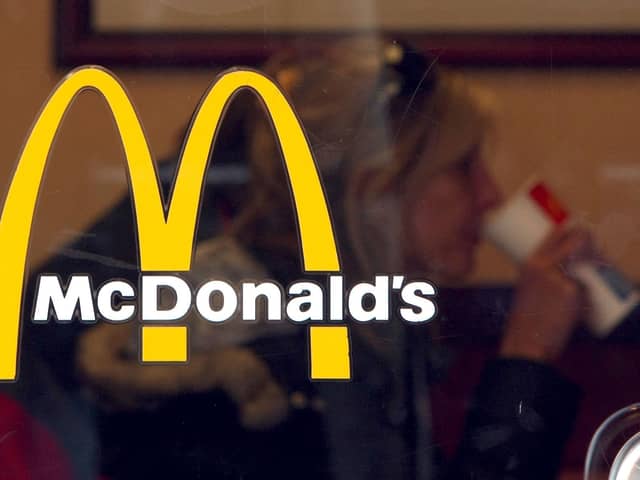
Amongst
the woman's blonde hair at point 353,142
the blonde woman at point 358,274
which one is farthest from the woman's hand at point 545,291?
the woman's blonde hair at point 353,142

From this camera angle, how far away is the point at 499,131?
1.54m

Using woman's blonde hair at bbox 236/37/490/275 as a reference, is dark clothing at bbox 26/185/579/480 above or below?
below

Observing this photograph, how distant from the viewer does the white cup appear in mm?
1552

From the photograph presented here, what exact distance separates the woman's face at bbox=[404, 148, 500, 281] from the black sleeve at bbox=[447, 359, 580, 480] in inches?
5.7

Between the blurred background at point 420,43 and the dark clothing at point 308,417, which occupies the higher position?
the blurred background at point 420,43

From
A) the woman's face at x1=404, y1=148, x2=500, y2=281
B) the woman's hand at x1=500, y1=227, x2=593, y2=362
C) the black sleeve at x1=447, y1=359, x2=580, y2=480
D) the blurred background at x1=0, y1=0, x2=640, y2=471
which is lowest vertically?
the black sleeve at x1=447, y1=359, x2=580, y2=480

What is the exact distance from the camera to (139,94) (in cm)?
153

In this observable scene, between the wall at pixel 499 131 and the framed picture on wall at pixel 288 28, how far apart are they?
22 millimetres

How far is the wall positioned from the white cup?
0.05 feet

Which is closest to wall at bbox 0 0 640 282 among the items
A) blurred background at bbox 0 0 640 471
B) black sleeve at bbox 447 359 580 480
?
blurred background at bbox 0 0 640 471

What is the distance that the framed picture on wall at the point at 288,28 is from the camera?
1526 mm

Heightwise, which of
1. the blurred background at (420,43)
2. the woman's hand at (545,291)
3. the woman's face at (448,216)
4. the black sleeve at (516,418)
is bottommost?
the black sleeve at (516,418)

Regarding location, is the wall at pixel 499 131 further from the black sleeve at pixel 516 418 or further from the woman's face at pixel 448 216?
the black sleeve at pixel 516 418

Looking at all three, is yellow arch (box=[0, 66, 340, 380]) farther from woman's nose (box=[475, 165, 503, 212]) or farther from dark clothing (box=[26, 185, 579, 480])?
woman's nose (box=[475, 165, 503, 212])
